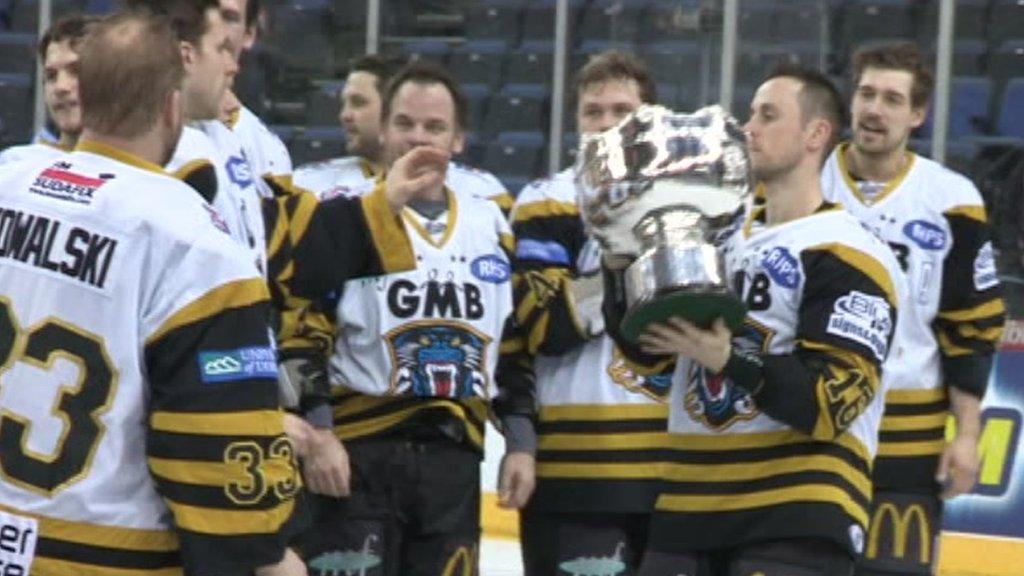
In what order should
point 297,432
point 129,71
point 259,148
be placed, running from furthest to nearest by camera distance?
point 259,148, point 297,432, point 129,71

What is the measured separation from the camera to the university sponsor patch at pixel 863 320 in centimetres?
423

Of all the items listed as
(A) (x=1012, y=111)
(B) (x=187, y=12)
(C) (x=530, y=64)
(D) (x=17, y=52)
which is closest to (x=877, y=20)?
(A) (x=1012, y=111)

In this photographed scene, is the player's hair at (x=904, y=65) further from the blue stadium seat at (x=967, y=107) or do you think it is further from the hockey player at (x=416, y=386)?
the blue stadium seat at (x=967, y=107)

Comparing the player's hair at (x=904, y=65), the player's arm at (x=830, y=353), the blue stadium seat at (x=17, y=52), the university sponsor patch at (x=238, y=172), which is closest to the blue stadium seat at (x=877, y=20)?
the blue stadium seat at (x=17, y=52)

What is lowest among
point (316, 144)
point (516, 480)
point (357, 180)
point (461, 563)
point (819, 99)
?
point (461, 563)

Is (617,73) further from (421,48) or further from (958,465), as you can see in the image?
(421,48)

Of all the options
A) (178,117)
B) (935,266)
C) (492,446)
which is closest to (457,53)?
(492,446)

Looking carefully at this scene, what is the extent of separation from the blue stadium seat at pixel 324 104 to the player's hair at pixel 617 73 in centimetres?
570

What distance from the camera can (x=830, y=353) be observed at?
4.23 meters

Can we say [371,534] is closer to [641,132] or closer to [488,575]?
[641,132]

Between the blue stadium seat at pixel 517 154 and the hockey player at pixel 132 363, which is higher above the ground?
the hockey player at pixel 132 363

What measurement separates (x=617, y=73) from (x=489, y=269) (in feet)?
1.95

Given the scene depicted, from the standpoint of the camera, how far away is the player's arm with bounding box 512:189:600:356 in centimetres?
523

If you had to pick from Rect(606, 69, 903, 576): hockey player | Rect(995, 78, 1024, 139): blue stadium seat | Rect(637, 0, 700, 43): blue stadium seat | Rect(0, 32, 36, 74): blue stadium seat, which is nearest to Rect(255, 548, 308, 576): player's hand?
Rect(606, 69, 903, 576): hockey player
